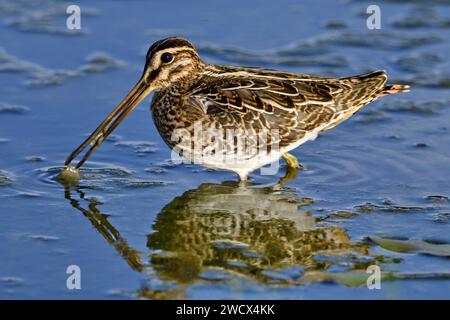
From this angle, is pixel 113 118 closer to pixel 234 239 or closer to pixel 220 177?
pixel 220 177

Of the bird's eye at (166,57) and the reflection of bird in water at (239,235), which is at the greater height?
the bird's eye at (166,57)

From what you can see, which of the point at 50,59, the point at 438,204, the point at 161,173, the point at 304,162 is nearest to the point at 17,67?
the point at 50,59

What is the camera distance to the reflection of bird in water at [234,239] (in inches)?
326

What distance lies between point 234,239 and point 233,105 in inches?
59.4

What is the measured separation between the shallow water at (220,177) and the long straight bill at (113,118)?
23cm

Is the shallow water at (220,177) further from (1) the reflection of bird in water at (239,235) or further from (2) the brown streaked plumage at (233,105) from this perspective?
(2) the brown streaked plumage at (233,105)

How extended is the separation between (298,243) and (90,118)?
3511 millimetres

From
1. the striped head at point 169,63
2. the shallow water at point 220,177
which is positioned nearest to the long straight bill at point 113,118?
the striped head at point 169,63

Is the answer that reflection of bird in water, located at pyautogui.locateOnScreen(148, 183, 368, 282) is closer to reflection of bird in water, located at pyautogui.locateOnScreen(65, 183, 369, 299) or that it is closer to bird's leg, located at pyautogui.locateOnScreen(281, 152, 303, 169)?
reflection of bird in water, located at pyautogui.locateOnScreen(65, 183, 369, 299)

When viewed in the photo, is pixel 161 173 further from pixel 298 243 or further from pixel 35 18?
pixel 35 18

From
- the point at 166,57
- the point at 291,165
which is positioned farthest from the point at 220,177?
the point at 166,57

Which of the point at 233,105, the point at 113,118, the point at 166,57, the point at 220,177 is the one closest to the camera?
the point at 233,105

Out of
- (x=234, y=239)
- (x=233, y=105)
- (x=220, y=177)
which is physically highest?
(x=233, y=105)

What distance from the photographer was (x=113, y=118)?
1020 cm
